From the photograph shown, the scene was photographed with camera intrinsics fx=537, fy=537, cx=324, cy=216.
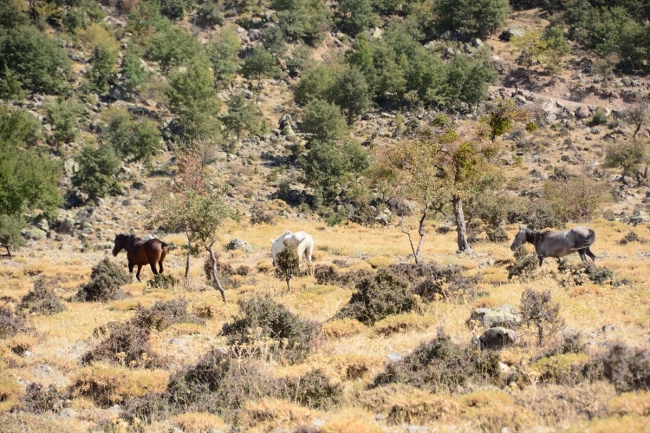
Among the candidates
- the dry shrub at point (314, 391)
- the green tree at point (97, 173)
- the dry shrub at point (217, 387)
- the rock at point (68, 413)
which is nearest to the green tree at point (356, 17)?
the green tree at point (97, 173)

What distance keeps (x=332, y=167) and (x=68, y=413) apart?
49.1 meters

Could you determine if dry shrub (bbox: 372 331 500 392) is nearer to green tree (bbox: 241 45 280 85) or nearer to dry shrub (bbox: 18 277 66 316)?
dry shrub (bbox: 18 277 66 316)

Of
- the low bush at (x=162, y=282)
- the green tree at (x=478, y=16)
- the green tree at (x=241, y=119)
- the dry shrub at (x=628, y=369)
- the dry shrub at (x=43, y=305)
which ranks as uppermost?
the green tree at (x=478, y=16)

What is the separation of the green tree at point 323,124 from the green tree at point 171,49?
2352 centimetres

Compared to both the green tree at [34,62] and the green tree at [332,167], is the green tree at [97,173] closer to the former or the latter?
the green tree at [332,167]

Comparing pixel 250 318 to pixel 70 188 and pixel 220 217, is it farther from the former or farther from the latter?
pixel 70 188

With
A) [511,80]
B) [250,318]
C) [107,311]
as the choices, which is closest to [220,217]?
[107,311]

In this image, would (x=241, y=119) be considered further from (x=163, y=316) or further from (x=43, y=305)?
(x=163, y=316)

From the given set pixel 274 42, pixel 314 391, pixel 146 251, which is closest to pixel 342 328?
pixel 314 391

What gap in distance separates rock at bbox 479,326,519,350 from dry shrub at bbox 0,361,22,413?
30.0 feet

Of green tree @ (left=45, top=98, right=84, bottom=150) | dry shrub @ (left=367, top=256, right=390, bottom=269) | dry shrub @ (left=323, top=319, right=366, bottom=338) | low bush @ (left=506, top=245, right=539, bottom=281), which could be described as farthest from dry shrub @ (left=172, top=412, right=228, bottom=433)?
green tree @ (left=45, top=98, right=84, bottom=150)

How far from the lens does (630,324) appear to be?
37.9ft

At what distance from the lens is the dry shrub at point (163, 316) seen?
14.7 m

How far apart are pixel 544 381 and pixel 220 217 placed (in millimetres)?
13003
